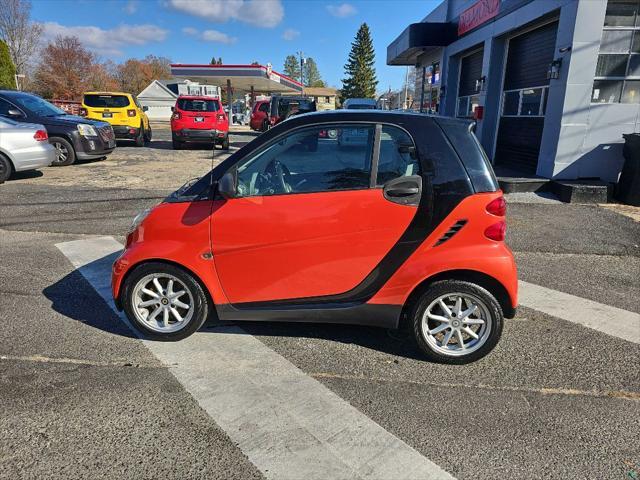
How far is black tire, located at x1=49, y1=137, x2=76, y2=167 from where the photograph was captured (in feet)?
38.5

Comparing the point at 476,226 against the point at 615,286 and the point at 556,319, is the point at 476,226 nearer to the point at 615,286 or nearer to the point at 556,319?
the point at 556,319

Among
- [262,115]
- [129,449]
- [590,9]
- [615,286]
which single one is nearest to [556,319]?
[615,286]

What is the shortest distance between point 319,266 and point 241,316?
28.4 inches

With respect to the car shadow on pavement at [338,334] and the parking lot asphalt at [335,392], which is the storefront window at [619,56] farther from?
the car shadow on pavement at [338,334]

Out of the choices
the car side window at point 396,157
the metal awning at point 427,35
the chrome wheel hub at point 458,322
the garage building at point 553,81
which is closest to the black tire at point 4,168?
the car side window at point 396,157

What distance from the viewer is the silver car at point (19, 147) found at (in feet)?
30.8

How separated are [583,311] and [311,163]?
288 cm

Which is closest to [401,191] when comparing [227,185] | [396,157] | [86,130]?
[396,157]

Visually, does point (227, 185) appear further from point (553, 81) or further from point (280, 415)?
point (553, 81)

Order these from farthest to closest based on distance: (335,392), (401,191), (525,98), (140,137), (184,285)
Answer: (140,137), (525,98), (184,285), (401,191), (335,392)

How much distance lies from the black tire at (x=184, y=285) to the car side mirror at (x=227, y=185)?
2.30 feet

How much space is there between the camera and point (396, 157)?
10.3 feet

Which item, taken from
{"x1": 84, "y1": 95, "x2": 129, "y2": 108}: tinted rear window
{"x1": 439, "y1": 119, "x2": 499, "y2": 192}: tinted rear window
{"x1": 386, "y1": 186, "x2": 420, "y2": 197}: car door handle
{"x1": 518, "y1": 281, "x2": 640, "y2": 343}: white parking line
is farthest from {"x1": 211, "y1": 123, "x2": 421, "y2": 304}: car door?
{"x1": 84, "y1": 95, "x2": 129, "y2": 108}: tinted rear window

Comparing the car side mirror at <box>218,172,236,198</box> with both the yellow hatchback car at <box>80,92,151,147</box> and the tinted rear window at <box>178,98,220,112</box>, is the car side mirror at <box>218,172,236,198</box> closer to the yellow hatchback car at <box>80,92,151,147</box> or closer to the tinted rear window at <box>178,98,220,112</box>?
the tinted rear window at <box>178,98,220,112</box>
